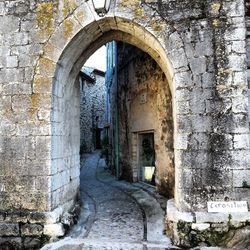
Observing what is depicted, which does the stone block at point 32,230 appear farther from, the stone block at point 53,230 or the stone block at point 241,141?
the stone block at point 241,141

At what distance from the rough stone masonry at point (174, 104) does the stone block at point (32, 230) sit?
12 millimetres

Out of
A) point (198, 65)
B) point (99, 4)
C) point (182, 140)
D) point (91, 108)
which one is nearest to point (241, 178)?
point (182, 140)

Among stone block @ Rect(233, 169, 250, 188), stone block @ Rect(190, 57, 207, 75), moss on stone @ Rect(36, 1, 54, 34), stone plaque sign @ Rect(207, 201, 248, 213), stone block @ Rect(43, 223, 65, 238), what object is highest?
moss on stone @ Rect(36, 1, 54, 34)

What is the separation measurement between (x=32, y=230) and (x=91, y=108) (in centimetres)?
1325

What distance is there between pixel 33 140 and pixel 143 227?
204cm

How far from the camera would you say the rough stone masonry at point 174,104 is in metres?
3.33

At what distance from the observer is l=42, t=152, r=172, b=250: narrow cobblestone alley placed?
3.49 m

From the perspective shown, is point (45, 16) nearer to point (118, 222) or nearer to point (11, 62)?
point (11, 62)

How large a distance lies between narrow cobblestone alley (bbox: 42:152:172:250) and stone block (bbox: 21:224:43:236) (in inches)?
8.4

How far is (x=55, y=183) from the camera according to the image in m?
3.76

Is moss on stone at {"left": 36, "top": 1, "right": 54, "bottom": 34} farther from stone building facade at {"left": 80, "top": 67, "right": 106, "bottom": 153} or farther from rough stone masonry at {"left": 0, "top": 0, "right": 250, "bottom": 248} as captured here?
stone building facade at {"left": 80, "top": 67, "right": 106, "bottom": 153}

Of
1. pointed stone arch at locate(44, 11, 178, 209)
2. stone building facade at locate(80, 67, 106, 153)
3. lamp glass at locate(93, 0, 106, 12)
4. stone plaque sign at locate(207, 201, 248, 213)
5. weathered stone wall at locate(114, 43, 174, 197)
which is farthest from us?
stone building facade at locate(80, 67, 106, 153)

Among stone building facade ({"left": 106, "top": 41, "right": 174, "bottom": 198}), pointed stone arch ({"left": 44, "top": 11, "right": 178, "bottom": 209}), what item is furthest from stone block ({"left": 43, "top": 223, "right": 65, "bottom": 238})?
stone building facade ({"left": 106, "top": 41, "right": 174, "bottom": 198})

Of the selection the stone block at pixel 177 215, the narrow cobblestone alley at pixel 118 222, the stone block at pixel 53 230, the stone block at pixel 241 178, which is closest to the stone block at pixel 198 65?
the stone block at pixel 241 178
